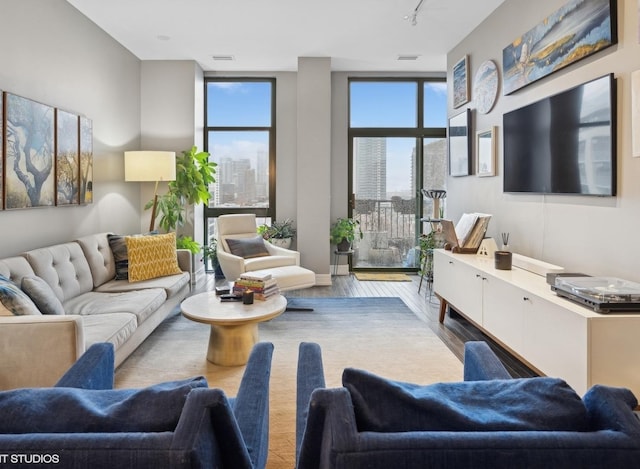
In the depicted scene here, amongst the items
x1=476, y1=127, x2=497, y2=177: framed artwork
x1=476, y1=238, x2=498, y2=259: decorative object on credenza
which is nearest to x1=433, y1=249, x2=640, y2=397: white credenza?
x1=476, y1=238, x2=498, y2=259: decorative object on credenza

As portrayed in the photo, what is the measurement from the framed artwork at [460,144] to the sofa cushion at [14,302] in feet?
13.0

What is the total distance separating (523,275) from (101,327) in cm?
266

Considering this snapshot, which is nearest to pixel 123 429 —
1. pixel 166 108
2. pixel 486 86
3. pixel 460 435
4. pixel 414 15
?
pixel 460 435

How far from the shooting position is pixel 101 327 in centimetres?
266

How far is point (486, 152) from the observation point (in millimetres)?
4289

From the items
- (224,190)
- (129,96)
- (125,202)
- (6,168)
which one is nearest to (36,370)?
(6,168)

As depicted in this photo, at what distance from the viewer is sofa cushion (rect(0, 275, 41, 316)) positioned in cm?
222

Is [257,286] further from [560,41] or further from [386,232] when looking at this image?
[386,232]

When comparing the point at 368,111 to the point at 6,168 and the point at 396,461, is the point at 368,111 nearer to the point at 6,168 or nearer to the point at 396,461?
the point at 6,168

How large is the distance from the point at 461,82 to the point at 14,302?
446cm

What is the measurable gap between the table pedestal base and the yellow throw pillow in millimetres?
1216

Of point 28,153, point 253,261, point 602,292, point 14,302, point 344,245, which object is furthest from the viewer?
point 344,245

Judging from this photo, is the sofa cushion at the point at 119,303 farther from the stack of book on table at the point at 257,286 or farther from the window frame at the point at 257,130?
the window frame at the point at 257,130

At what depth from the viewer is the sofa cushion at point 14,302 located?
2.22 meters
